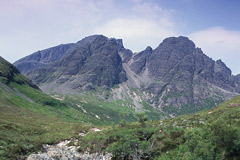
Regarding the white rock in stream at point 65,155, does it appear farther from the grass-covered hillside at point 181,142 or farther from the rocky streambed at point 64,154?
the grass-covered hillside at point 181,142

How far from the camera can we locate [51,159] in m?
44.8

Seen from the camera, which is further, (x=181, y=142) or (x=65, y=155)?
(x=65, y=155)

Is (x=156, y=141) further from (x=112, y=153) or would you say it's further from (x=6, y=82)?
(x=6, y=82)

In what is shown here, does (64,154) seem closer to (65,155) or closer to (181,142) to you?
(65,155)

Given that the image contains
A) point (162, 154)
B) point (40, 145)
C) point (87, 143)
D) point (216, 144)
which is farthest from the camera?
point (87, 143)

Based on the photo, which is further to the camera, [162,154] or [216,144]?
[162,154]

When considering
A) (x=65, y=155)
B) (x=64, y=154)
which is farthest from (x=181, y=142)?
(x=64, y=154)

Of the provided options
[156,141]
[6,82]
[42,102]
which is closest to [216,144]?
[156,141]

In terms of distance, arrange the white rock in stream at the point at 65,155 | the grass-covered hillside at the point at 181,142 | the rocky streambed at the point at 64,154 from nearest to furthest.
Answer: the grass-covered hillside at the point at 181,142 < the rocky streambed at the point at 64,154 < the white rock in stream at the point at 65,155

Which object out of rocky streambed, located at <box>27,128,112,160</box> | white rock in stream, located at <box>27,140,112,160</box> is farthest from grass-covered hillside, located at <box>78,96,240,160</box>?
white rock in stream, located at <box>27,140,112,160</box>

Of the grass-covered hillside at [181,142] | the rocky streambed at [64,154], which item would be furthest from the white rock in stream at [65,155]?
the grass-covered hillside at [181,142]

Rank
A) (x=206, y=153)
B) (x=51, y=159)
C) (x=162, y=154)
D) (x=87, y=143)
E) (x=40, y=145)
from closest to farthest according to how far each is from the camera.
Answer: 1. (x=206, y=153)
2. (x=162, y=154)
3. (x=51, y=159)
4. (x=40, y=145)
5. (x=87, y=143)

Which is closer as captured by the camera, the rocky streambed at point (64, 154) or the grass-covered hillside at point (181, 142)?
the grass-covered hillside at point (181, 142)

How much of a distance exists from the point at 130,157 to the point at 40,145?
29.9m
